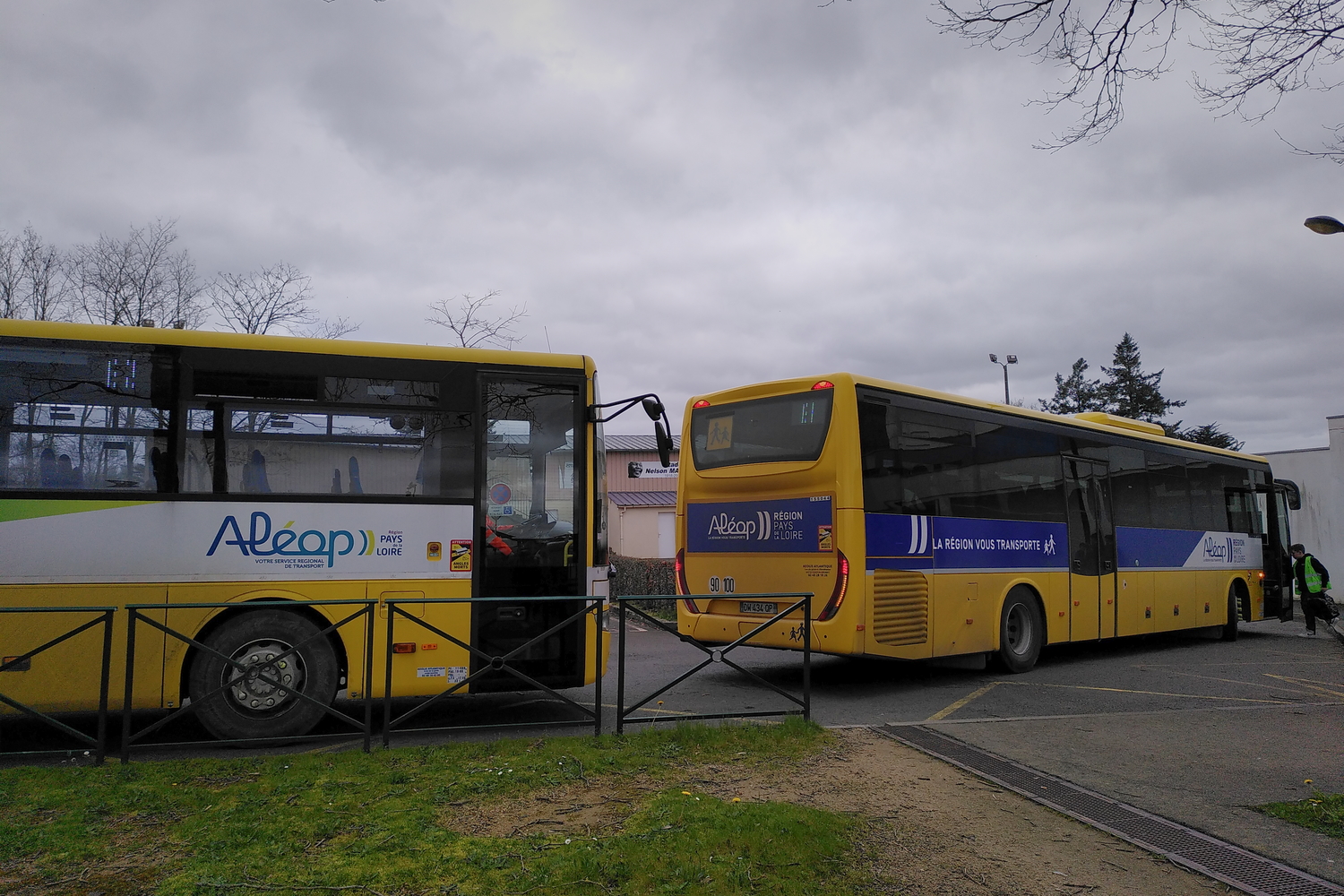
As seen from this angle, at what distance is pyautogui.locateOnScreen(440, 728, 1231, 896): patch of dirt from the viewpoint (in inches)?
169

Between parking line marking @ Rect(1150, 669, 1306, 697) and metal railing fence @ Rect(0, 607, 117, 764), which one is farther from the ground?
metal railing fence @ Rect(0, 607, 117, 764)

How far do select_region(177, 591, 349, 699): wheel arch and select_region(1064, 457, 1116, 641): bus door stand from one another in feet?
32.2

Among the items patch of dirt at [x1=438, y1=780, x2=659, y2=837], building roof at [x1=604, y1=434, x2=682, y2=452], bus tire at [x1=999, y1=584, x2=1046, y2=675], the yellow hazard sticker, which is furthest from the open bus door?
building roof at [x1=604, y1=434, x2=682, y2=452]

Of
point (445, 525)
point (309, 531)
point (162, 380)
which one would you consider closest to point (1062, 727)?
point (445, 525)

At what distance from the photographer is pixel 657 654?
44.6 ft

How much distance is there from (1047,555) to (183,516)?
10.4 meters

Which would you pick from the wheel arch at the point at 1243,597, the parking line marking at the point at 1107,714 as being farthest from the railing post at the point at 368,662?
the wheel arch at the point at 1243,597

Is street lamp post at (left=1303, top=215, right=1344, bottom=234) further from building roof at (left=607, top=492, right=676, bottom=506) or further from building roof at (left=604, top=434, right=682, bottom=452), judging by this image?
building roof at (left=604, top=434, right=682, bottom=452)

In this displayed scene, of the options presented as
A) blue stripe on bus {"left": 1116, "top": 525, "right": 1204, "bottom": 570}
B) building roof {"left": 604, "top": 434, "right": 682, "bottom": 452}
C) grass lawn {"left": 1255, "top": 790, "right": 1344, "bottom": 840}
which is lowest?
grass lawn {"left": 1255, "top": 790, "right": 1344, "bottom": 840}

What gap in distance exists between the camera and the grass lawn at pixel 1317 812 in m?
5.05

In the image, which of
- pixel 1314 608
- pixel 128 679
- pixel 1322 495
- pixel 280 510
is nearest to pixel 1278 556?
pixel 1314 608

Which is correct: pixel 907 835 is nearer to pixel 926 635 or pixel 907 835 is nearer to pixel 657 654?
pixel 926 635

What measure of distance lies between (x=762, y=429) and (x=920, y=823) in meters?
5.95

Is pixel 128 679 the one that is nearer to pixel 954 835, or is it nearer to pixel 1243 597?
pixel 954 835
